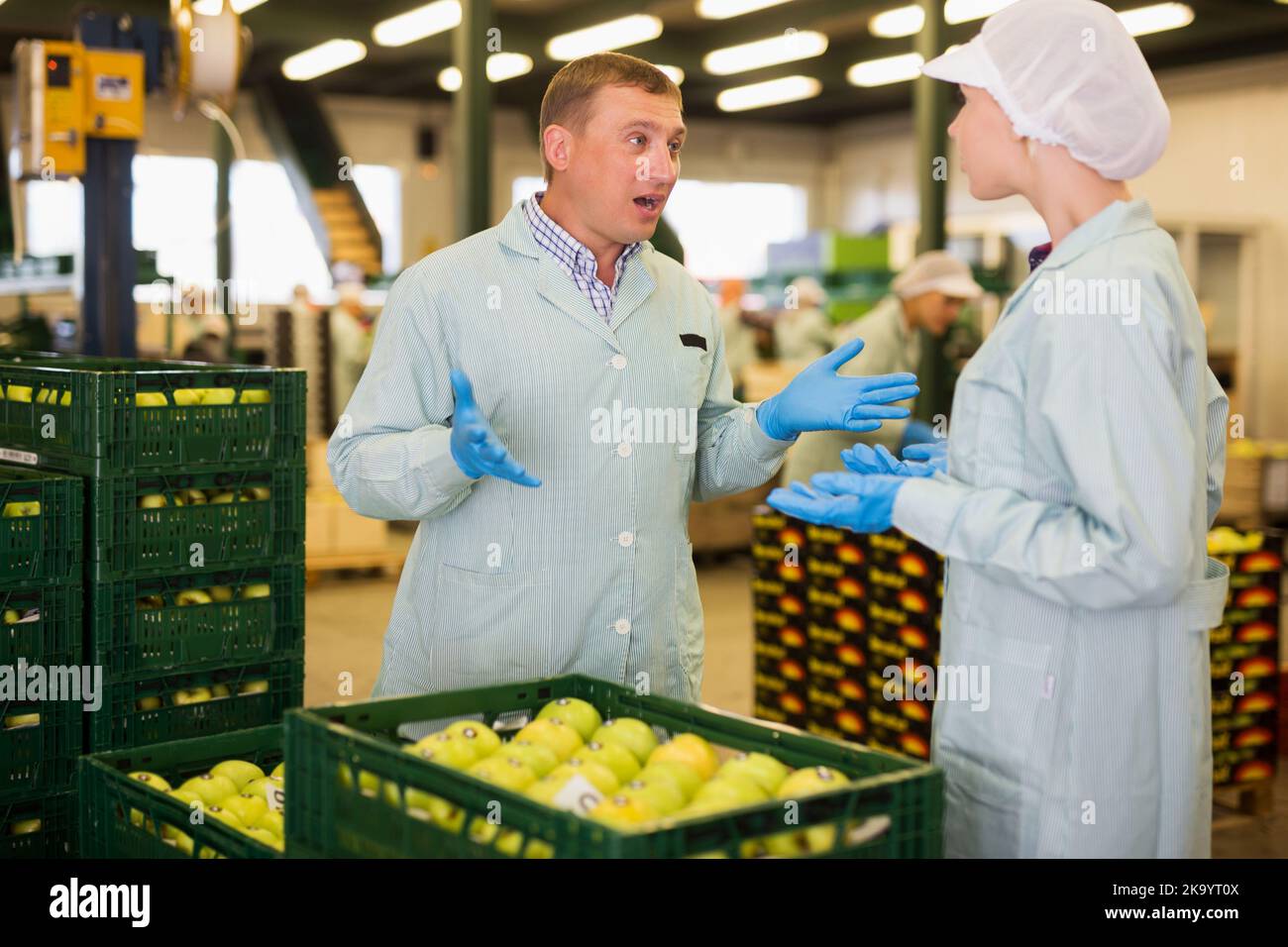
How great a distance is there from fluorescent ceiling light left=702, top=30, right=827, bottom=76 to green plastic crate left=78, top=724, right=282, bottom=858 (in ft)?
37.9

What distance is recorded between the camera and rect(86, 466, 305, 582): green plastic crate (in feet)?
9.57

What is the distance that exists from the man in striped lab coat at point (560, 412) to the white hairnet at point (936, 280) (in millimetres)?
3535

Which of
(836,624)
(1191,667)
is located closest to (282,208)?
(836,624)

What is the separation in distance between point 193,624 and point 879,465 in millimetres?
1566

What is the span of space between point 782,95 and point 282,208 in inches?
266

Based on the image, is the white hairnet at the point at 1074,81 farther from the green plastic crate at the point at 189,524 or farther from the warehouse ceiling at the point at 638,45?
the warehouse ceiling at the point at 638,45

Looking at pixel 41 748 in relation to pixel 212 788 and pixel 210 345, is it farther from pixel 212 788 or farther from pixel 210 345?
pixel 210 345

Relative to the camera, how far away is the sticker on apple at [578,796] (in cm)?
175

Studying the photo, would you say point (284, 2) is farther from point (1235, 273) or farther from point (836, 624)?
point (836, 624)

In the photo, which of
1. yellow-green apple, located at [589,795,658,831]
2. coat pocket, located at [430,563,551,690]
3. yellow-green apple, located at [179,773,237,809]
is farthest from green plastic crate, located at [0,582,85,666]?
yellow-green apple, located at [589,795,658,831]

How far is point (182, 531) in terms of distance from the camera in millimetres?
3027

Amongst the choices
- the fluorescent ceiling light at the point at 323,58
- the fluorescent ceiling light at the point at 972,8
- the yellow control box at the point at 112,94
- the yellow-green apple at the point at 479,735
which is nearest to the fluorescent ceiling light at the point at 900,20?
the fluorescent ceiling light at the point at 972,8

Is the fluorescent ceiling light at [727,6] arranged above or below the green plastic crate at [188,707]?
above

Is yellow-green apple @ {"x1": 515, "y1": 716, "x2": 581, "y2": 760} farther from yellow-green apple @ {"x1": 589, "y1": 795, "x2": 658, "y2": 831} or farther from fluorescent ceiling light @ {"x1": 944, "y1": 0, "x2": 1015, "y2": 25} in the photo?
fluorescent ceiling light @ {"x1": 944, "y1": 0, "x2": 1015, "y2": 25}
